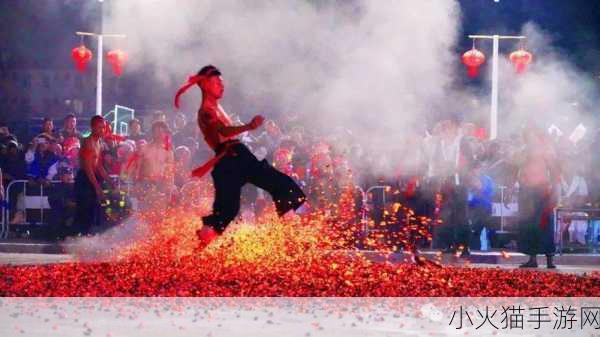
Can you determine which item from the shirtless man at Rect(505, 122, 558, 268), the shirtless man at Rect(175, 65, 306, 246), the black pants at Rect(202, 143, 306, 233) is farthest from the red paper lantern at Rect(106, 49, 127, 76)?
the black pants at Rect(202, 143, 306, 233)

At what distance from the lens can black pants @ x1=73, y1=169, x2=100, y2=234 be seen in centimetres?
1430

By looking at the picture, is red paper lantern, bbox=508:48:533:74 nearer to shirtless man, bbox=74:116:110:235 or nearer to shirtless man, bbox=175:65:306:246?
shirtless man, bbox=74:116:110:235

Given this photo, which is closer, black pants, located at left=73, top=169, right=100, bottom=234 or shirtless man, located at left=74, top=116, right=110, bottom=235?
shirtless man, located at left=74, top=116, right=110, bottom=235

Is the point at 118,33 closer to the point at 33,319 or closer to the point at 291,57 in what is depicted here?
the point at 291,57

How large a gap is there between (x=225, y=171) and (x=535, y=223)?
5521 millimetres

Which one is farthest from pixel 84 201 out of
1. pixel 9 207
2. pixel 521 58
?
pixel 521 58

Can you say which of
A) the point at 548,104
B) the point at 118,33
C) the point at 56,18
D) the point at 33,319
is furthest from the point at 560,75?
the point at 56,18

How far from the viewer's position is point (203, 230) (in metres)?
9.21

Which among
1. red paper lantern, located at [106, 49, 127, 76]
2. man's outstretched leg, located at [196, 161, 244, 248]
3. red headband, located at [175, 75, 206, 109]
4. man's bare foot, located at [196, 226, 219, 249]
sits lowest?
man's bare foot, located at [196, 226, 219, 249]

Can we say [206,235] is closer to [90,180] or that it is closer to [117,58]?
[90,180]

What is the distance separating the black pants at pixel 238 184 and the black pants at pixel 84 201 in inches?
213

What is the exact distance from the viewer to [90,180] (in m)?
14.0

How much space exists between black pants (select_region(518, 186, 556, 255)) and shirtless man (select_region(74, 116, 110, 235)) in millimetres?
5664

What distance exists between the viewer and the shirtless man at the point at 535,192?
12.9 m
